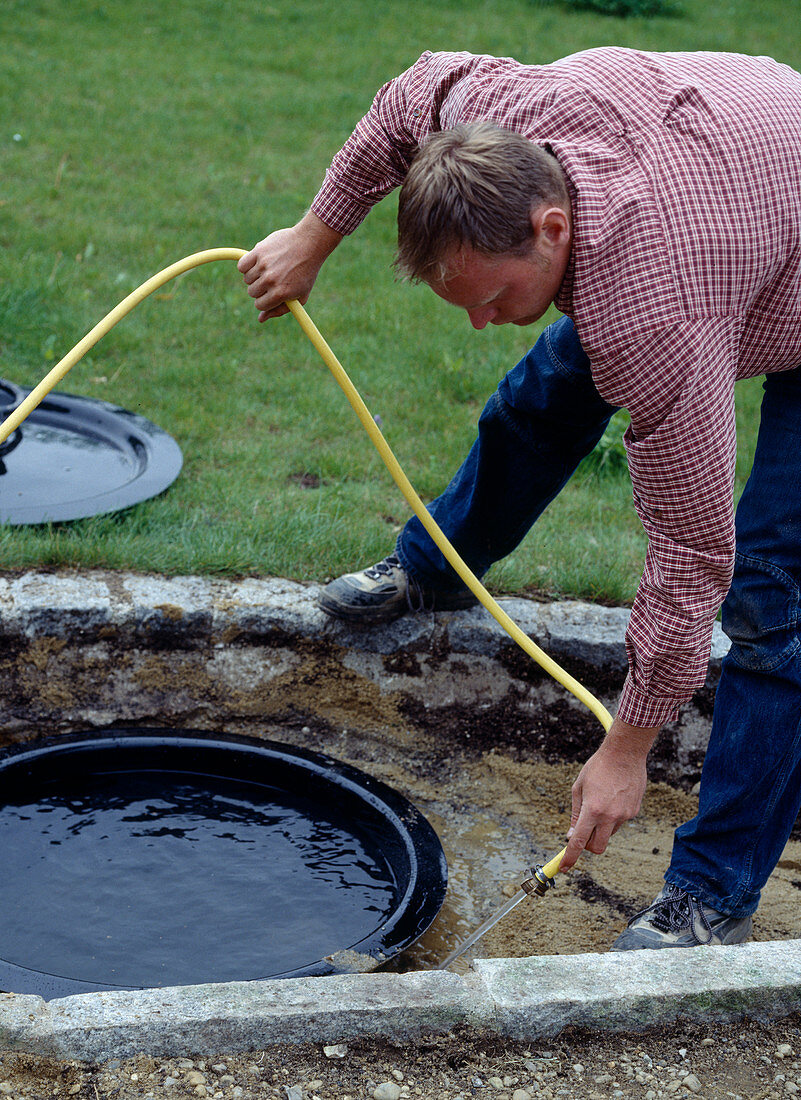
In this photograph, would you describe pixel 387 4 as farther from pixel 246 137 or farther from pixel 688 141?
pixel 688 141

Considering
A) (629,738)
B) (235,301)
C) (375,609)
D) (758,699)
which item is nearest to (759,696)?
(758,699)

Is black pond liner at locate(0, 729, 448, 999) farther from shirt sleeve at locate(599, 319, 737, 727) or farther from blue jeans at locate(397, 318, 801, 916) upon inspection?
shirt sleeve at locate(599, 319, 737, 727)

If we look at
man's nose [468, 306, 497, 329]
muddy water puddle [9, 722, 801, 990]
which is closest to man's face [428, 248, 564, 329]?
man's nose [468, 306, 497, 329]

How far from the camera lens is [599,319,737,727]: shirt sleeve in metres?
1.68

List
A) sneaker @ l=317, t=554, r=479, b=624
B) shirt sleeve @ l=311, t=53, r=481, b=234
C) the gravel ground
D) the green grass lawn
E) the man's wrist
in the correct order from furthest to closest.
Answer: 1. the green grass lawn
2. sneaker @ l=317, t=554, r=479, b=624
3. shirt sleeve @ l=311, t=53, r=481, b=234
4. the man's wrist
5. the gravel ground

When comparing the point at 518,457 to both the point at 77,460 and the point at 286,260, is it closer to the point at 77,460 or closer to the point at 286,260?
the point at 286,260

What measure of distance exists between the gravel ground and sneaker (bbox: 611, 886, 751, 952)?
34 cm

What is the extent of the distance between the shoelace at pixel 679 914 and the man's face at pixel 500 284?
128 centimetres

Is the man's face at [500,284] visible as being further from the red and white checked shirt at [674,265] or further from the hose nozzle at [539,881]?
the hose nozzle at [539,881]

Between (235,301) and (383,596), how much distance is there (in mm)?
2707

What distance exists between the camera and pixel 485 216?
1.64 m

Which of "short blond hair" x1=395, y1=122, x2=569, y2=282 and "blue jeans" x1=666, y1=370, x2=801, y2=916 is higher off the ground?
"short blond hair" x1=395, y1=122, x2=569, y2=282

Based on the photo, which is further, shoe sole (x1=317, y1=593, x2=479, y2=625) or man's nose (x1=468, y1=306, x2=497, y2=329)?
shoe sole (x1=317, y1=593, x2=479, y2=625)

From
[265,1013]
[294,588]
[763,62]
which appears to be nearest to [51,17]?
[294,588]
